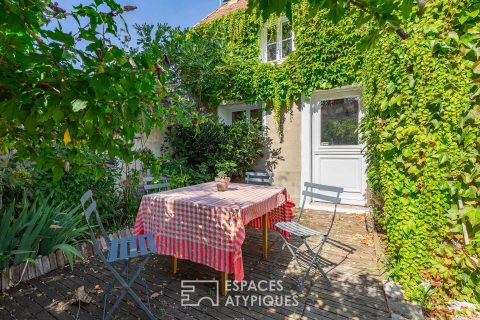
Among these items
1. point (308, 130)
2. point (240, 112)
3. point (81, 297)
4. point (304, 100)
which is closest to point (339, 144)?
point (308, 130)

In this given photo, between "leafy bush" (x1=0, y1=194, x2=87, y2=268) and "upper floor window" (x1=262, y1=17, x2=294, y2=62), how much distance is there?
18.4 ft

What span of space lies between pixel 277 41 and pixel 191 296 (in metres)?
6.10

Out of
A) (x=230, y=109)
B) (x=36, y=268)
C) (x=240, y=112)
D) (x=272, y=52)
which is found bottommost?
(x=36, y=268)

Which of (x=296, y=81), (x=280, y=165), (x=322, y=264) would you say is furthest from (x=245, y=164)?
(x=322, y=264)

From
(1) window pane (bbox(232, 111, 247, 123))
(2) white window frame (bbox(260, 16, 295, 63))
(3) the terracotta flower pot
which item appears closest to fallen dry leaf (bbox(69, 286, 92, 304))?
(3) the terracotta flower pot

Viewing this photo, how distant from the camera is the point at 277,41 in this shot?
6.61 metres

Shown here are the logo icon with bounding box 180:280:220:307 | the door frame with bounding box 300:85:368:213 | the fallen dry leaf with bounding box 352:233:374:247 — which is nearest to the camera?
the logo icon with bounding box 180:280:220:307

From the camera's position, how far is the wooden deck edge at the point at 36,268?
111 inches

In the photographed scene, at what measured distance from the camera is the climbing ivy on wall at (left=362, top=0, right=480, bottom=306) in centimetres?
229

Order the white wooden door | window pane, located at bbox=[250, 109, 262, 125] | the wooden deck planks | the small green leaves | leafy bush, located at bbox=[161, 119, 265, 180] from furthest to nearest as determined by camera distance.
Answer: window pane, located at bbox=[250, 109, 262, 125]
leafy bush, located at bbox=[161, 119, 265, 180]
the white wooden door
the wooden deck planks
the small green leaves

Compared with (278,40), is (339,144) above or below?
below

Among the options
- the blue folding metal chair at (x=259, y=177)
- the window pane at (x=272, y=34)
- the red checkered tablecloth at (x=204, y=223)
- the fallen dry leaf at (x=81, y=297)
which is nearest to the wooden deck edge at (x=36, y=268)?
the fallen dry leaf at (x=81, y=297)

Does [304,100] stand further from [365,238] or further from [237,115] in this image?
[365,238]

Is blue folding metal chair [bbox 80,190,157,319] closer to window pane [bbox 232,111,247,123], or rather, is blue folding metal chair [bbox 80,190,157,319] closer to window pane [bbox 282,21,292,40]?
window pane [bbox 232,111,247,123]
